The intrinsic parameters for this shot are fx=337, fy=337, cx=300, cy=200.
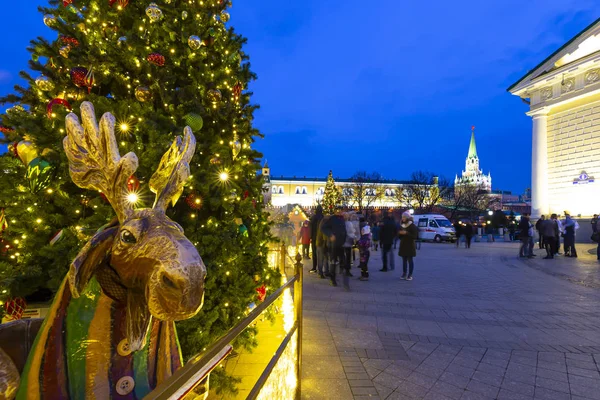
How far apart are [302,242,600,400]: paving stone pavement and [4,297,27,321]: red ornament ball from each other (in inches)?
112

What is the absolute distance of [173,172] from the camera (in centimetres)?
136

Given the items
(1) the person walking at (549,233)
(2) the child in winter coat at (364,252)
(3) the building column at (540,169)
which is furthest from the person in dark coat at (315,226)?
(3) the building column at (540,169)

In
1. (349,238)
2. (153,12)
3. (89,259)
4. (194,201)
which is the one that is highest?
(153,12)

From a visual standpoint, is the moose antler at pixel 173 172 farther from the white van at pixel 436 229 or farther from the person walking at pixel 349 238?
the white van at pixel 436 229

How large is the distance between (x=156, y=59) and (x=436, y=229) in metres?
24.8

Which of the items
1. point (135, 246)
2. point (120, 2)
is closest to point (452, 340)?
point (135, 246)

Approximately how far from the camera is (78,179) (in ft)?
4.48

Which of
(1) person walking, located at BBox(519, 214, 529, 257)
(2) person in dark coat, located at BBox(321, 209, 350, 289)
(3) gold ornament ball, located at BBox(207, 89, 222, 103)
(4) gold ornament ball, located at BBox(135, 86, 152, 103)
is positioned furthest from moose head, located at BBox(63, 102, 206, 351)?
(1) person walking, located at BBox(519, 214, 529, 257)

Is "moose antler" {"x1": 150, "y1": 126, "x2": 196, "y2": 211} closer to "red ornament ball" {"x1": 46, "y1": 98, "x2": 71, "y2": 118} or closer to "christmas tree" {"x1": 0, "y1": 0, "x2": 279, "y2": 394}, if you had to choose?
"christmas tree" {"x1": 0, "y1": 0, "x2": 279, "y2": 394}

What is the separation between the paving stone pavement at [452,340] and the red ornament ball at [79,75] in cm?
386

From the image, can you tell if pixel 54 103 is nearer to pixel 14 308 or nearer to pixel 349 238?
pixel 14 308

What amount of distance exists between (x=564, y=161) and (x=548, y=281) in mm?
16920

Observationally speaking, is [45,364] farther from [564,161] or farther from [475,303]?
[564,161]

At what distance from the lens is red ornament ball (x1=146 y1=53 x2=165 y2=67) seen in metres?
3.38
